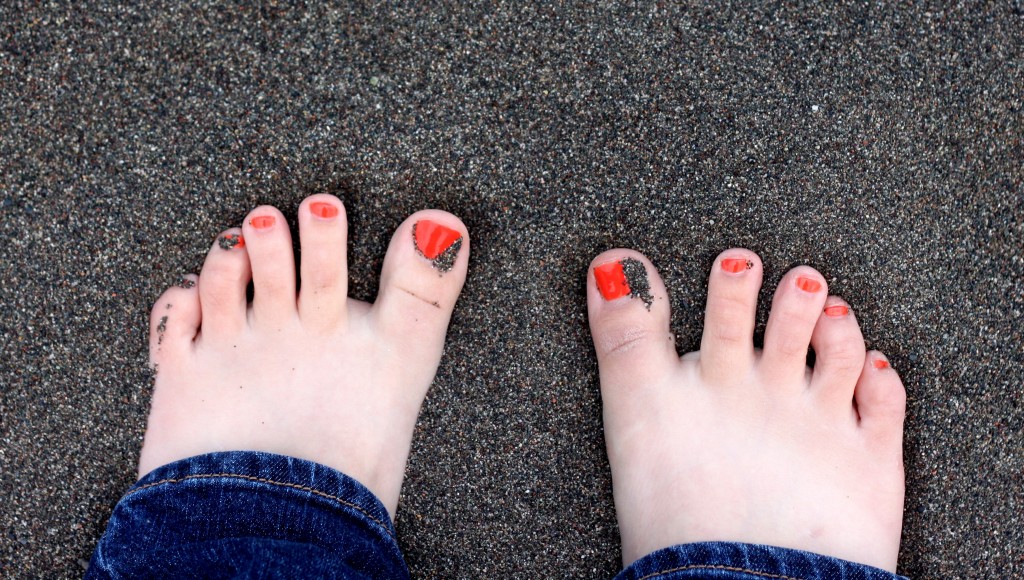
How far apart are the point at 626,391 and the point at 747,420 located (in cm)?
21

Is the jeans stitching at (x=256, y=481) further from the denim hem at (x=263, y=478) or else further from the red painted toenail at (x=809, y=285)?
the red painted toenail at (x=809, y=285)

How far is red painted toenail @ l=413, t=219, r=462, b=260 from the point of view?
100 centimetres

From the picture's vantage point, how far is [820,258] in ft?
3.38

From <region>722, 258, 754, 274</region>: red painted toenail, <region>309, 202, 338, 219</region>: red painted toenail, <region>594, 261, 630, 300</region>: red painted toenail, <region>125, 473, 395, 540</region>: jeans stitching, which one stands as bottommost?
<region>125, 473, 395, 540</region>: jeans stitching

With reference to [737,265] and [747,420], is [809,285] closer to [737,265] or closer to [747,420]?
[737,265]

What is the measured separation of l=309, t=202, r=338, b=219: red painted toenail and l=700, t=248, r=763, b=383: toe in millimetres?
611

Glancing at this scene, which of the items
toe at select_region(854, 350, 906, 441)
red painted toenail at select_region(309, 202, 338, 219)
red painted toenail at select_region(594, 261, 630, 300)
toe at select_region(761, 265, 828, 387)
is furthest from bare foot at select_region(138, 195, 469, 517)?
toe at select_region(854, 350, 906, 441)

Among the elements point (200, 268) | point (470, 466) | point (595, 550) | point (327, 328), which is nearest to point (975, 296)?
point (595, 550)

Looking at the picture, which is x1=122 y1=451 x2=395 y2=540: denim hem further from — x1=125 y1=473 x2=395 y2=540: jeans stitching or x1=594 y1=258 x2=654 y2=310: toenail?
x1=594 y1=258 x2=654 y2=310: toenail

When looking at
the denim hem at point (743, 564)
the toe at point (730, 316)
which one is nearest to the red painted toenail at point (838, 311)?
the toe at point (730, 316)

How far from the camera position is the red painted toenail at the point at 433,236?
3.29 ft

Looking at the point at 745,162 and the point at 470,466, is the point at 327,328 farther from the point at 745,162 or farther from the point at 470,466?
the point at 745,162

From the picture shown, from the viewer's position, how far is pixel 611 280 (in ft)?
3.33

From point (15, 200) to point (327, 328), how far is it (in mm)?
528
